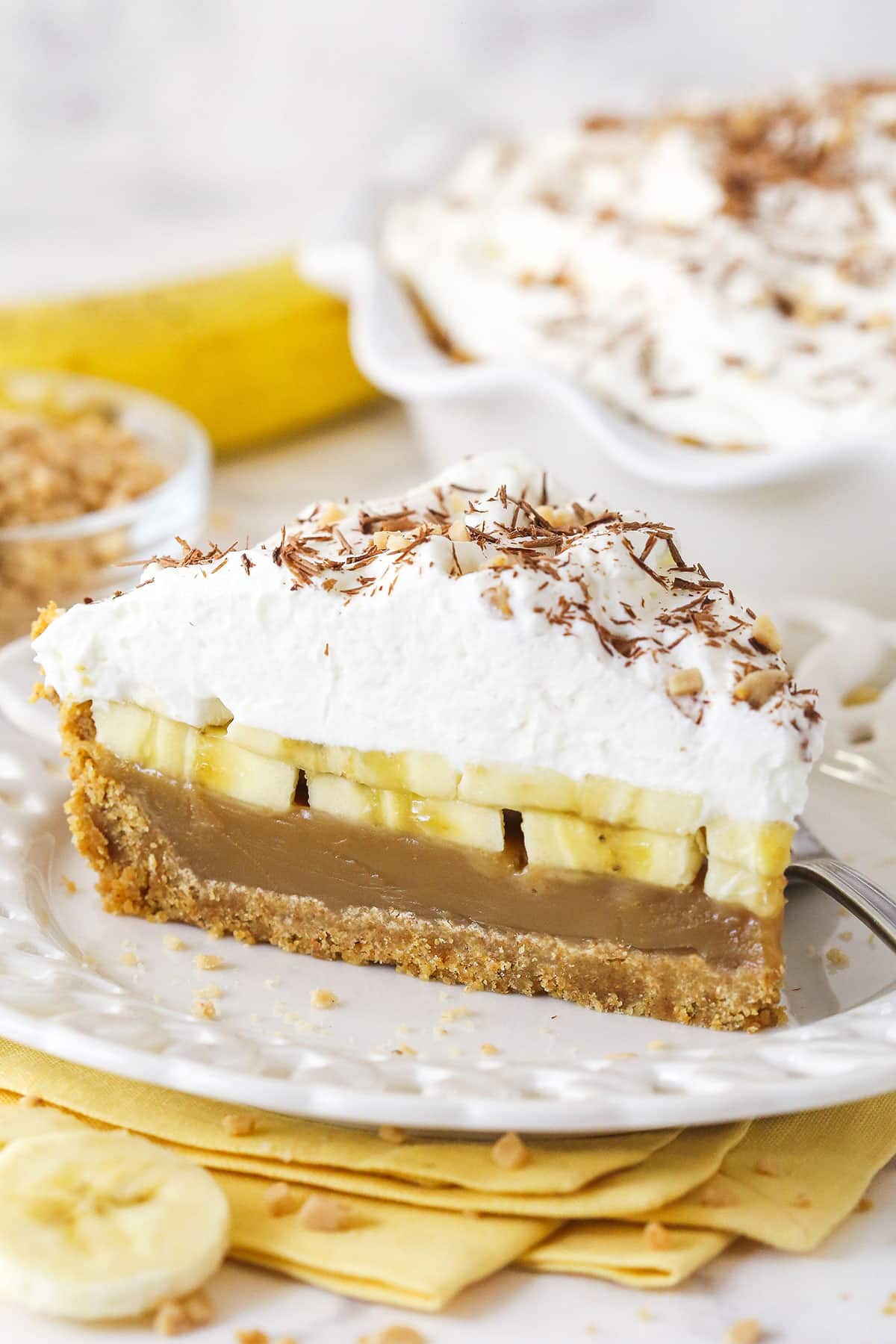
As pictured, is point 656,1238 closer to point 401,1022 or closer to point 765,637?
point 401,1022

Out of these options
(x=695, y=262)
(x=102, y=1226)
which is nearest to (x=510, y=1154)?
(x=102, y=1226)

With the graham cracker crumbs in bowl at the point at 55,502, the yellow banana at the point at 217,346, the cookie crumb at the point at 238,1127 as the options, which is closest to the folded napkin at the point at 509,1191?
the cookie crumb at the point at 238,1127

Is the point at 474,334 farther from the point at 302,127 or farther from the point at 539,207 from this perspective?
the point at 302,127

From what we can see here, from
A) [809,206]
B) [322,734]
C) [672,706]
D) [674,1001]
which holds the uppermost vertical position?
[809,206]

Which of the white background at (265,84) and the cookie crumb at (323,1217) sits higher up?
the white background at (265,84)

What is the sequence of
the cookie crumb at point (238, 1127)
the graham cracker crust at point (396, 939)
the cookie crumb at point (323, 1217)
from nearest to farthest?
the cookie crumb at point (323, 1217) < the cookie crumb at point (238, 1127) < the graham cracker crust at point (396, 939)

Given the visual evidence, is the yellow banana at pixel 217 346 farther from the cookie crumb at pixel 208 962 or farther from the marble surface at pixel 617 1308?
the marble surface at pixel 617 1308

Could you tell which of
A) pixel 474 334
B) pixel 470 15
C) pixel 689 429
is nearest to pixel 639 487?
pixel 689 429
